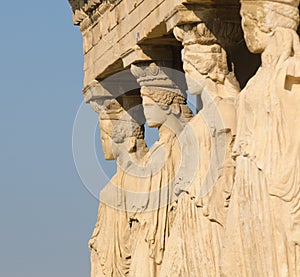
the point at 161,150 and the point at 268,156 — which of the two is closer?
the point at 268,156

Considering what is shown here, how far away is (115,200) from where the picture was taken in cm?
1983

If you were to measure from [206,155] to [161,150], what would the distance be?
2.18 m

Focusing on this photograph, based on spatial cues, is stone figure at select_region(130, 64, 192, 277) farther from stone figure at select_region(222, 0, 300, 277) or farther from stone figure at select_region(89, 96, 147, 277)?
stone figure at select_region(222, 0, 300, 277)

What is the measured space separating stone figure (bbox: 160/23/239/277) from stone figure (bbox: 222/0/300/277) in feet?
4.43

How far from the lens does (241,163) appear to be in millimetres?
14188

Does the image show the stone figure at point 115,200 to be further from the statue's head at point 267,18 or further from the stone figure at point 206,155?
the statue's head at point 267,18

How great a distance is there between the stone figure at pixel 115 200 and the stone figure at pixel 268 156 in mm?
5065

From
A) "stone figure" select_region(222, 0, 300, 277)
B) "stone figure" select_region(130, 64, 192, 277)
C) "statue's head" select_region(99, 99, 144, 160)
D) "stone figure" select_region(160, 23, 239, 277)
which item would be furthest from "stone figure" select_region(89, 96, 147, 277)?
"stone figure" select_region(222, 0, 300, 277)

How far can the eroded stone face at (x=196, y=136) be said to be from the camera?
13883mm

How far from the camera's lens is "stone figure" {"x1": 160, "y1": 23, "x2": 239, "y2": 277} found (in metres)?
15.7

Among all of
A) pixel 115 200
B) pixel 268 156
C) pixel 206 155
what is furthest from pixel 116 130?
pixel 268 156

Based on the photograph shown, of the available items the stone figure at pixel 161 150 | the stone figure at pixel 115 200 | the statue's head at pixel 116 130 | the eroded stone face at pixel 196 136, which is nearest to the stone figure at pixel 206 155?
the eroded stone face at pixel 196 136

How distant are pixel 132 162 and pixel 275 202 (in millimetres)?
5910

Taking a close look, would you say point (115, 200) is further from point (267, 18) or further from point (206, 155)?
point (267, 18)
